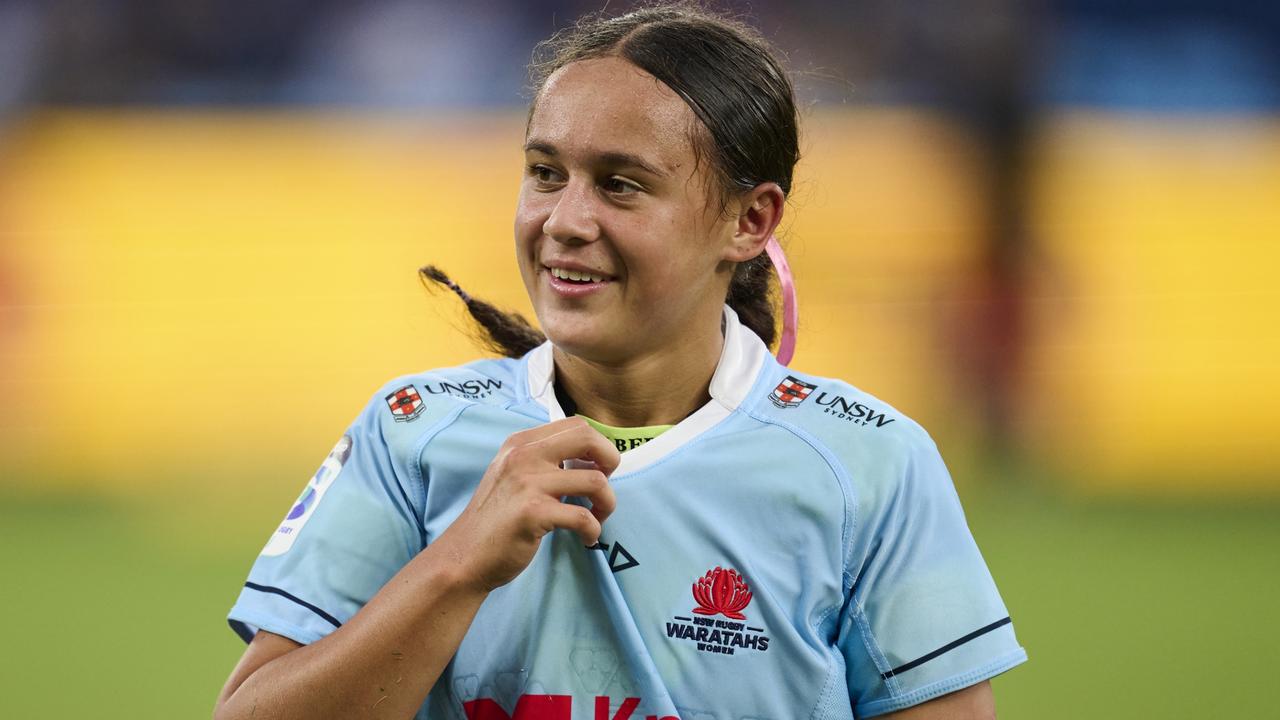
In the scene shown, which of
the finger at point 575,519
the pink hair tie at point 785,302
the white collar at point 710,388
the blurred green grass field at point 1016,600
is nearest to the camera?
the finger at point 575,519

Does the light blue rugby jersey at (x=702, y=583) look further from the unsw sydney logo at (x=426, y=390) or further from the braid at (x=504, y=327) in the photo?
the braid at (x=504, y=327)

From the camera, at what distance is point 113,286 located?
6.54 meters

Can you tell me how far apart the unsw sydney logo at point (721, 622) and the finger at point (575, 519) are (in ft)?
0.60

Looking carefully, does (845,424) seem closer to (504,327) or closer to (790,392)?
(790,392)

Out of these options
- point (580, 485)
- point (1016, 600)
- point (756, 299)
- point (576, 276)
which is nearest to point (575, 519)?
point (580, 485)

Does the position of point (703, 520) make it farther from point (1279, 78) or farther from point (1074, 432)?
point (1279, 78)

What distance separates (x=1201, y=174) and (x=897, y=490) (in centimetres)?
576

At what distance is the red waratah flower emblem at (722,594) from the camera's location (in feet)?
5.56

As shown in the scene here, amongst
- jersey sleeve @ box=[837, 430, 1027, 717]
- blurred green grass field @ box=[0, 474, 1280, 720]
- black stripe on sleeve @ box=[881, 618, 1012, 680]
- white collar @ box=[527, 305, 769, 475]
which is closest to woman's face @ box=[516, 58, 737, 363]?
white collar @ box=[527, 305, 769, 475]

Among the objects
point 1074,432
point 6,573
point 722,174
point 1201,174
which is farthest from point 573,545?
point 1201,174

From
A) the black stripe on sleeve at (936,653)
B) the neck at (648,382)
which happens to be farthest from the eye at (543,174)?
the black stripe on sleeve at (936,653)

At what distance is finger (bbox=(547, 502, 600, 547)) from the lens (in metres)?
1.54

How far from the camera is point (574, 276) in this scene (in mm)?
1701

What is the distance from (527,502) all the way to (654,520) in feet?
0.77
